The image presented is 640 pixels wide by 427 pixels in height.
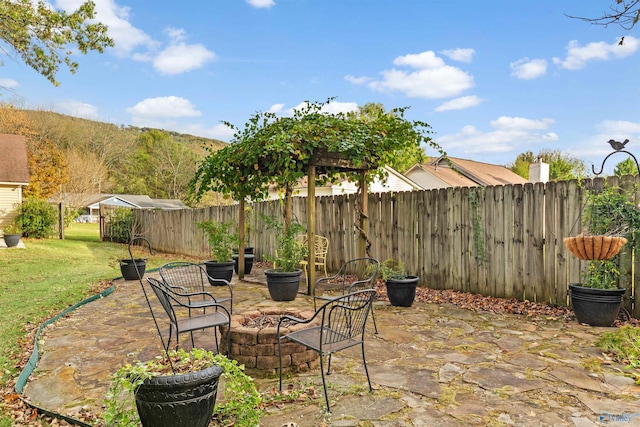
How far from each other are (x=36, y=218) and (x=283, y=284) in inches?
520

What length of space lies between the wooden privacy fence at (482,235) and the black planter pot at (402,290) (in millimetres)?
1275

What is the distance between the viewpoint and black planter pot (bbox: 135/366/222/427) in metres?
1.91

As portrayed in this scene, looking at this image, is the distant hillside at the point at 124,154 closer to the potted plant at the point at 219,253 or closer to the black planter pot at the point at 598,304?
the potted plant at the point at 219,253

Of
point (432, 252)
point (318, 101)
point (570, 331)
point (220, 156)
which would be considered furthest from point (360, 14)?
point (570, 331)

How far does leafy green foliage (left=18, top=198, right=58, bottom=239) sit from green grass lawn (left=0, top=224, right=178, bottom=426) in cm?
54

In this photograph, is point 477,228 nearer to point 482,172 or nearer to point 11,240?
point 11,240

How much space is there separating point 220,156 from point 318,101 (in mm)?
1829

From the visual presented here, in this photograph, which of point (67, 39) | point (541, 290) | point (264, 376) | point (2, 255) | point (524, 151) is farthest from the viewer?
point (524, 151)

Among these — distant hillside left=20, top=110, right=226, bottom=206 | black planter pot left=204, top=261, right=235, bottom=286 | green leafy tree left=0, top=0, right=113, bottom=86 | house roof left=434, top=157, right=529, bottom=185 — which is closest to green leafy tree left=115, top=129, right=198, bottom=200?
distant hillside left=20, top=110, right=226, bottom=206

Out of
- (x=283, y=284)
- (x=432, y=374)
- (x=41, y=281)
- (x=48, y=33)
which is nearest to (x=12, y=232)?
(x=41, y=281)

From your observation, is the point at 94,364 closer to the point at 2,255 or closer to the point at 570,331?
the point at 570,331

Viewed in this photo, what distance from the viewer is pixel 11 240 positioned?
12.4 meters

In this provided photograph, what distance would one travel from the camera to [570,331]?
4.06 m

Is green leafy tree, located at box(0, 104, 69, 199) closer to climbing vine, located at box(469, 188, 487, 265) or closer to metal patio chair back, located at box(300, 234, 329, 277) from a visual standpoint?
metal patio chair back, located at box(300, 234, 329, 277)
